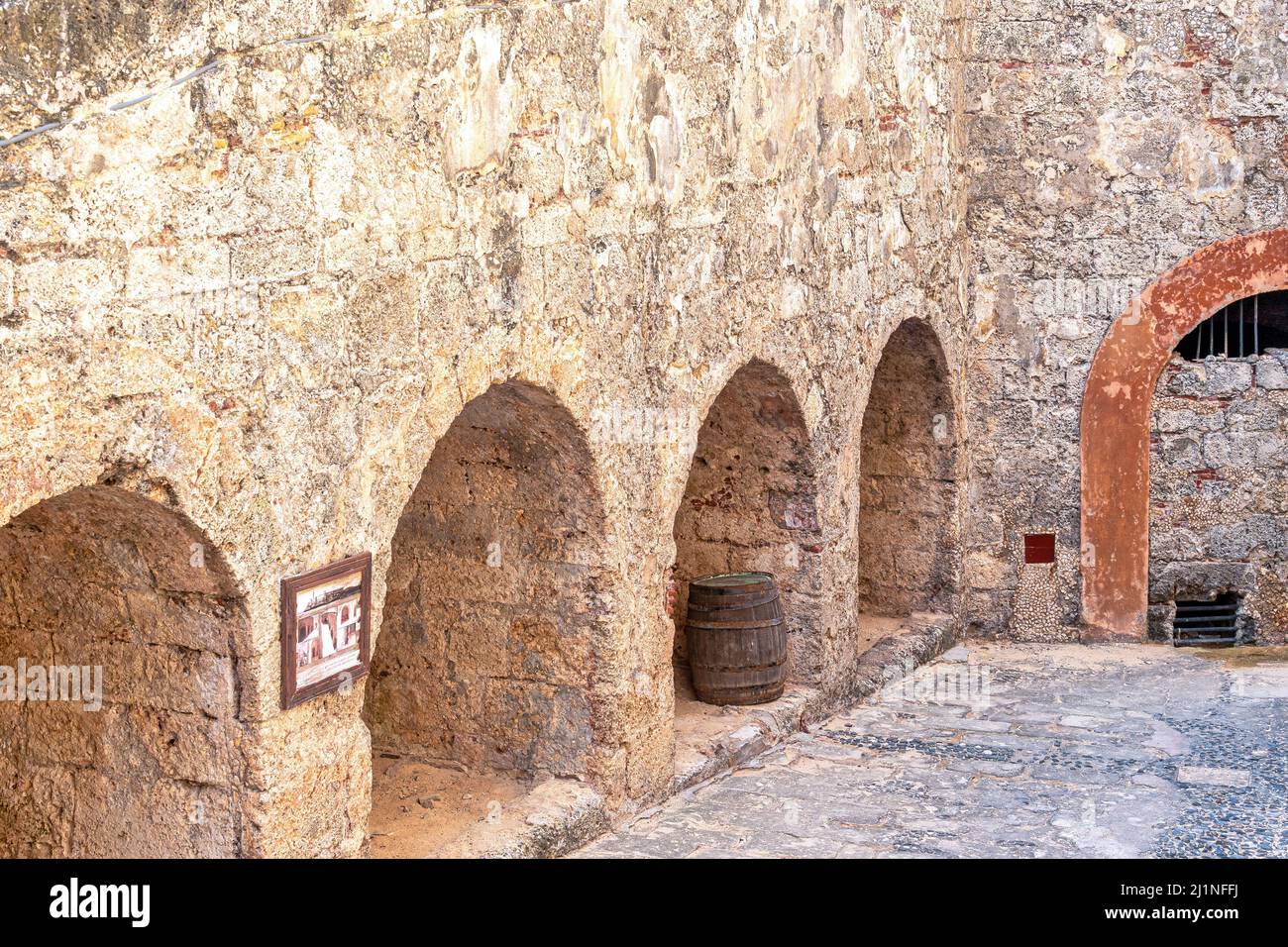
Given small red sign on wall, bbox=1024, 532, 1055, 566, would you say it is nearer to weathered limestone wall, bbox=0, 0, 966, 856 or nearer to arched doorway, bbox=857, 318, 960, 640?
arched doorway, bbox=857, 318, 960, 640

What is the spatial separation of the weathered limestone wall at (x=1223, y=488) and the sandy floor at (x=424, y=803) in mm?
4779

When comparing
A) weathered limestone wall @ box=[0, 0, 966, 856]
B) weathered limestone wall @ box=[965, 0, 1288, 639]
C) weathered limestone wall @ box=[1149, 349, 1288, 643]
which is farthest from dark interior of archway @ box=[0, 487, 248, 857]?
weathered limestone wall @ box=[1149, 349, 1288, 643]

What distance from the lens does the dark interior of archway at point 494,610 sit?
6781 millimetres

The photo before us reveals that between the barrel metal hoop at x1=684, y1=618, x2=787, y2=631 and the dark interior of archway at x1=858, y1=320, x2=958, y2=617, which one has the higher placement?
the dark interior of archway at x1=858, y1=320, x2=958, y2=617

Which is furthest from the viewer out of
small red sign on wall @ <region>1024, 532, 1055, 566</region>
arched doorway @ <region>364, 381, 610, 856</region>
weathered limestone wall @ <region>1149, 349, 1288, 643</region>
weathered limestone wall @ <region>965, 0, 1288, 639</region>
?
small red sign on wall @ <region>1024, 532, 1055, 566</region>

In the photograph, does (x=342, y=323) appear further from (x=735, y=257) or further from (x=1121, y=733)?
(x=1121, y=733)

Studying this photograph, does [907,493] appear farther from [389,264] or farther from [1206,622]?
[389,264]

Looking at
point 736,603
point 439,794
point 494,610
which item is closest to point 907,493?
point 736,603

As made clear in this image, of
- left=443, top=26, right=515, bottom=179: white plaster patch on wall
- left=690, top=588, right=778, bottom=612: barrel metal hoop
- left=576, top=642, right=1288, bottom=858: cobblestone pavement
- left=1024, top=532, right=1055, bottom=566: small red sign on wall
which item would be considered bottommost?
left=576, top=642, right=1288, bottom=858: cobblestone pavement

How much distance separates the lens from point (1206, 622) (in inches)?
410

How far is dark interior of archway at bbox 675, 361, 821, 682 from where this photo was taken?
27.7 feet

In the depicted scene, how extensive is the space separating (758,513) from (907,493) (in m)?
1.90

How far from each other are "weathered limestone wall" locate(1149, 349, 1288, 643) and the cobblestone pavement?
1.61 feet

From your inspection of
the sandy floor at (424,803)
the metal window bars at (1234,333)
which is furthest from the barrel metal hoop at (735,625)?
the metal window bars at (1234,333)
